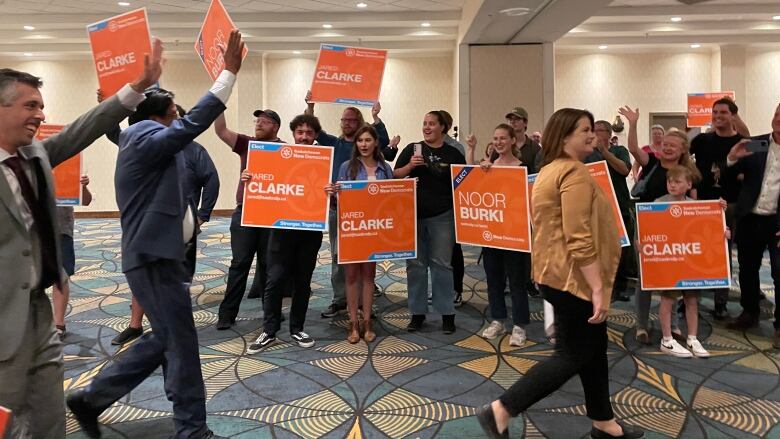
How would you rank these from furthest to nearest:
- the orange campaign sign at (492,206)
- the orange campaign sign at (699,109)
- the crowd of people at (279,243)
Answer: the orange campaign sign at (699,109), the orange campaign sign at (492,206), the crowd of people at (279,243)

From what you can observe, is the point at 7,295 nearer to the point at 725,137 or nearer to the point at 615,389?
the point at 615,389

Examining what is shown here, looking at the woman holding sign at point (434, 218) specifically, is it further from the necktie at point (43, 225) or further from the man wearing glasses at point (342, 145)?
the necktie at point (43, 225)

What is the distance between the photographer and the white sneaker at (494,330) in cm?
383

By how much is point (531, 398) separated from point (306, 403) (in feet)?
Result: 3.95

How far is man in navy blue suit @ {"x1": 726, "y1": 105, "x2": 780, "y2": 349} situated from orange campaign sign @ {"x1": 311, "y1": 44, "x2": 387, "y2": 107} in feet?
9.24

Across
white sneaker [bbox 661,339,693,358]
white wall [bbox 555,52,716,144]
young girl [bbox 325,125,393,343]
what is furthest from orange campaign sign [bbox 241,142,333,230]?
white wall [bbox 555,52,716,144]

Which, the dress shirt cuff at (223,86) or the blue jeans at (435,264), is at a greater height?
the dress shirt cuff at (223,86)

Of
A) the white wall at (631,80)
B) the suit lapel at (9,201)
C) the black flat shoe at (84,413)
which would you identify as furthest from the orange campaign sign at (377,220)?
the white wall at (631,80)

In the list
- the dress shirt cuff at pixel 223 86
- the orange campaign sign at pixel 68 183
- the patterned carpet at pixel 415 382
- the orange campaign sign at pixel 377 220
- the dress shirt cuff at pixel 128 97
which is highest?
the dress shirt cuff at pixel 223 86

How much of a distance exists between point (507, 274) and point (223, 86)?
2407mm

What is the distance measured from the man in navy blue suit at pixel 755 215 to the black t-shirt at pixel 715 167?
149mm

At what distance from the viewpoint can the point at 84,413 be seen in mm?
2426

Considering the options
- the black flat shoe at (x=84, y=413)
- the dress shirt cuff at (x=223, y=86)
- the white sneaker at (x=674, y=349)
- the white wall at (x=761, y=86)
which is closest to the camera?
the dress shirt cuff at (x=223, y=86)

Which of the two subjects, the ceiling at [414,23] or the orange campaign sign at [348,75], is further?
the ceiling at [414,23]
